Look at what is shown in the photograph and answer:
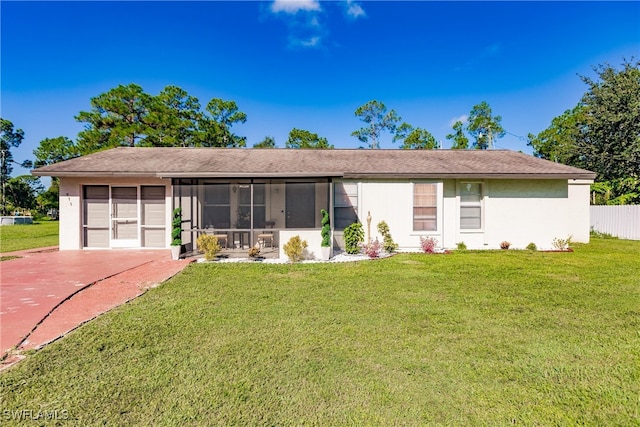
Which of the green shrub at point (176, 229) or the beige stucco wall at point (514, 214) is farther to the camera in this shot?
the beige stucco wall at point (514, 214)

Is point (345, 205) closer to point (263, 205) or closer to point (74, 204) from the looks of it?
point (263, 205)

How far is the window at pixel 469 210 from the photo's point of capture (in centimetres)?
1120

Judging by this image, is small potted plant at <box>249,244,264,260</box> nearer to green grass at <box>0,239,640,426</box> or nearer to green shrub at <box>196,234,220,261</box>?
green shrub at <box>196,234,220,261</box>

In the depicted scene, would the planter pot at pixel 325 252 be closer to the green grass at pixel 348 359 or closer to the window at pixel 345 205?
the window at pixel 345 205

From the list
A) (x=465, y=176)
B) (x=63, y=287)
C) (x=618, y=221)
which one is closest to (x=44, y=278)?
(x=63, y=287)

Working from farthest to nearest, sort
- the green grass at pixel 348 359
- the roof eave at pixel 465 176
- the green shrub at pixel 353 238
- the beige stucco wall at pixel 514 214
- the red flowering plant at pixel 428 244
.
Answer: the beige stucco wall at pixel 514 214 < the roof eave at pixel 465 176 < the red flowering plant at pixel 428 244 < the green shrub at pixel 353 238 < the green grass at pixel 348 359

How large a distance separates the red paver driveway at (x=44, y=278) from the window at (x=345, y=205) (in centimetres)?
587

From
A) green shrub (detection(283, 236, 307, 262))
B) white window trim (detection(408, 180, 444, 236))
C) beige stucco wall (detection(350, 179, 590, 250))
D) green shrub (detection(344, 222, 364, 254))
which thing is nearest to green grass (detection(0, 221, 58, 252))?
green shrub (detection(283, 236, 307, 262))

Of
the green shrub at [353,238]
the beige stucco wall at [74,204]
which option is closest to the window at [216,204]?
the beige stucco wall at [74,204]

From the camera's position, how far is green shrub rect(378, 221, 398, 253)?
1035cm

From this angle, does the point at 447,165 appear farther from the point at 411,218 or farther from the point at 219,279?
the point at 219,279

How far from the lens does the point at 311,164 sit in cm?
1177

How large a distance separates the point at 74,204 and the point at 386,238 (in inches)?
438

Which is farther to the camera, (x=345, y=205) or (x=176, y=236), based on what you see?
(x=345, y=205)
